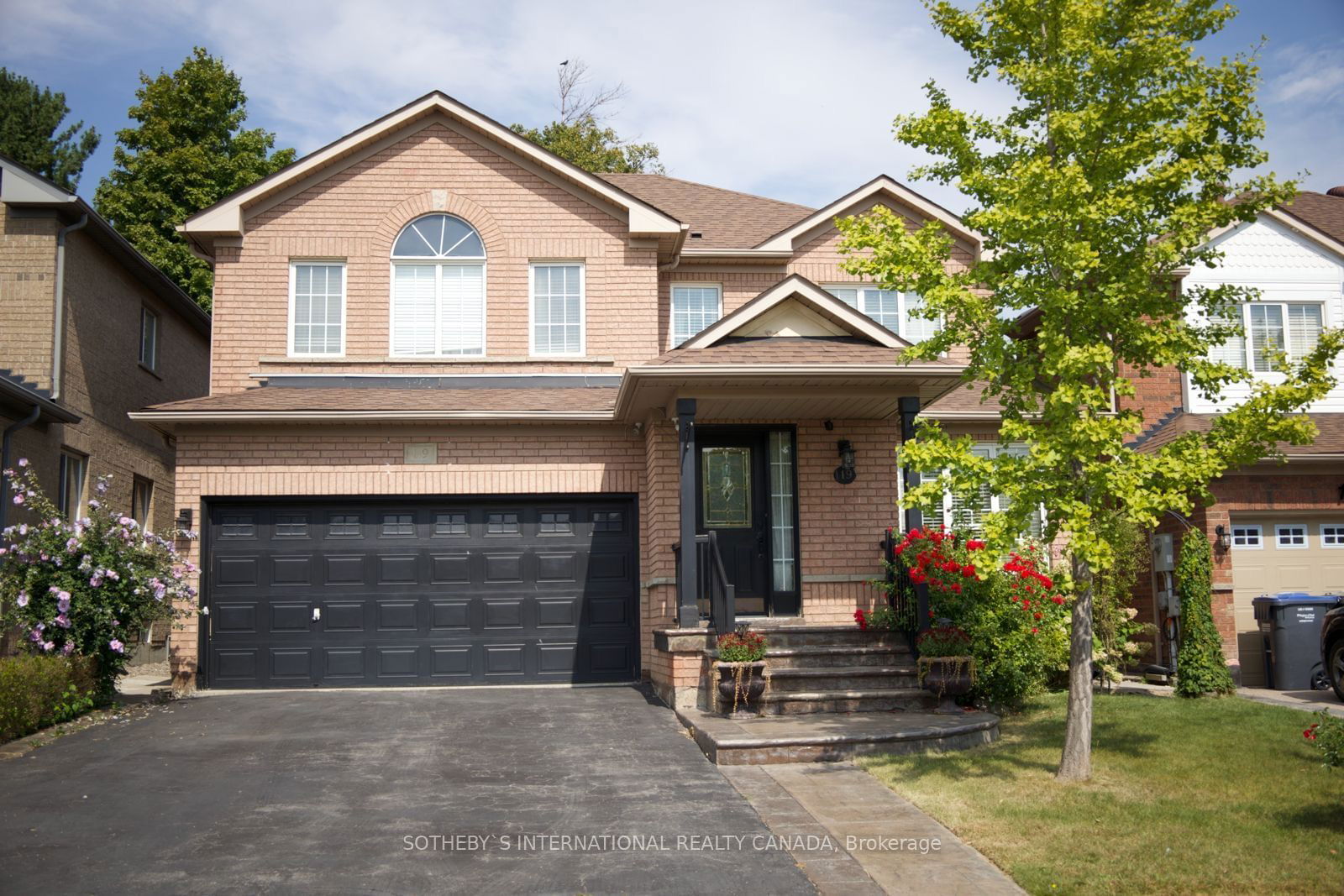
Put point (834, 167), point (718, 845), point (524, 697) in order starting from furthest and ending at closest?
Result: point (834, 167)
point (524, 697)
point (718, 845)

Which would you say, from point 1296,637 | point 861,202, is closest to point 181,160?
point 861,202

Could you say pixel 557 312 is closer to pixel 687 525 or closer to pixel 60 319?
pixel 687 525

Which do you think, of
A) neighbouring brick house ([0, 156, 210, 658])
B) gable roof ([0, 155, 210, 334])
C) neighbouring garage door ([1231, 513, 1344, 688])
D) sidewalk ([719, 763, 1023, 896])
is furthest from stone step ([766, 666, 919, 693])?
gable roof ([0, 155, 210, 334])

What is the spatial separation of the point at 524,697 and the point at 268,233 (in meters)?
7.03

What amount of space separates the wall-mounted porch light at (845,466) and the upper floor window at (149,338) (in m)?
10.9

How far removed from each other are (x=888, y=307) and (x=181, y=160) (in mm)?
19176

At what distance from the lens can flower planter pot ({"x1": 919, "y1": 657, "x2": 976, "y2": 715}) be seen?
34.4ft

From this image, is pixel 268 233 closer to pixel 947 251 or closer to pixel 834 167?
pixel 947 251

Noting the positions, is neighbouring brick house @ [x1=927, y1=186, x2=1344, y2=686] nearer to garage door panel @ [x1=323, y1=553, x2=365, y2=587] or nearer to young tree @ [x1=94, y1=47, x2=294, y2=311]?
garage door panel @ [x1=323, y1=553, x2=365, y2=587]

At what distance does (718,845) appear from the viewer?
21.6 feet

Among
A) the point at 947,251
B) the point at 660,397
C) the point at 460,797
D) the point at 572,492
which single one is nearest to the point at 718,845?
the point at 460,797

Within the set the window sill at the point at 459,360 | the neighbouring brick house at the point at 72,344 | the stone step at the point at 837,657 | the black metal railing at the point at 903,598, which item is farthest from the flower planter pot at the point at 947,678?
the neighbouring brick house at the point at 72,344

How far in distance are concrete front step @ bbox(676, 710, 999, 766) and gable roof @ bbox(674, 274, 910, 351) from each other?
13.0 feet

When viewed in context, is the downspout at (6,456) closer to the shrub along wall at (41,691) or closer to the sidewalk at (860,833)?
the shrub along wall at (41,691)
